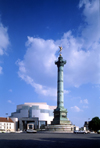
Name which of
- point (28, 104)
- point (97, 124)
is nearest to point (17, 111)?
point (28, 104)

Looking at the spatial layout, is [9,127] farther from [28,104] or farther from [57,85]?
[57,85]

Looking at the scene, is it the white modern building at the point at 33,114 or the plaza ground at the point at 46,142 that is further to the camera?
the white modern building at the point at 33,114

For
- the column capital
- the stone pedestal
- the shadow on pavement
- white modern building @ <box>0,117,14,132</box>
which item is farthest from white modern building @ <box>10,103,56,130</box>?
the shadow on pavement

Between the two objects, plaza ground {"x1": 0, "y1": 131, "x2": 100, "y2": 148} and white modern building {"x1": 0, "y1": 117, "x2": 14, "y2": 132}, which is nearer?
plaza ground {"x1": 0, "y1": 131, "x2": 100, "y2": 148}

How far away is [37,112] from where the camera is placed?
118 meters

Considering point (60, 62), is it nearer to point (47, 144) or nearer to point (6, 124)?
point (6, 124)

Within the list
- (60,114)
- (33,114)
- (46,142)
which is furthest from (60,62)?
(46,142)

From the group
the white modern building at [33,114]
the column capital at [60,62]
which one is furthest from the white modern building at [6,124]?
the column capital at [60,62]

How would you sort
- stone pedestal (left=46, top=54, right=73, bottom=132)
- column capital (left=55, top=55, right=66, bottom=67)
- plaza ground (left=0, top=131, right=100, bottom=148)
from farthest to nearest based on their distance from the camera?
column capital (left=55, top=55, right=66, bottom=67), stone pedestal (left=46, top=54, right=73, bottom=132), plaza ground (left=0, top=131, right=100, bottom=148)

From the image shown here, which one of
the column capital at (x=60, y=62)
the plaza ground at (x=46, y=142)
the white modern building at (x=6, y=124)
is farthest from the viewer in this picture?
the white modern building at (x=6, y=124)

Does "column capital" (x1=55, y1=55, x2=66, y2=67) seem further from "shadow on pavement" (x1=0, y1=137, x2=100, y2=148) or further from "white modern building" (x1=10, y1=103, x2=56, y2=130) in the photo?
"shadow on pavement" (x1=0, y1=137, x2=100, y2=148)

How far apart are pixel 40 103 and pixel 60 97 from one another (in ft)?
184

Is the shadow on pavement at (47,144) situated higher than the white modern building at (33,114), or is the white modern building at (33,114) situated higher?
the shadow on pavement at (47,144)

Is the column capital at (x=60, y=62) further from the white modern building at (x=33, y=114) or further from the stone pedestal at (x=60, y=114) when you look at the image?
the white modern building at (x=33, y=114)
